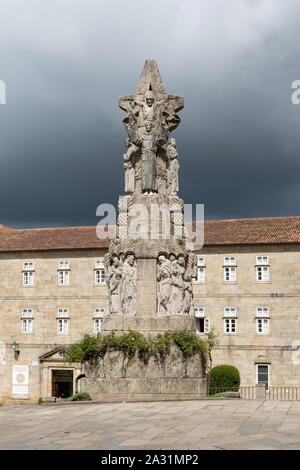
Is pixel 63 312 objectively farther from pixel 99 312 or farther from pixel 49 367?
pixel 49 367

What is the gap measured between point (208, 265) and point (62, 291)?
10.4 m

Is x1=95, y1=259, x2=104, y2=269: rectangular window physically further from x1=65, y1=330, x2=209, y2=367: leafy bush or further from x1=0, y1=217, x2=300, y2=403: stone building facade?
x1=65, y1=330, x2=209, y2=367: leafy bush

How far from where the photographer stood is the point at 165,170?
18.2m

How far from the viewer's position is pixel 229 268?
39.5 meters

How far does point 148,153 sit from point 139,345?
5.68m

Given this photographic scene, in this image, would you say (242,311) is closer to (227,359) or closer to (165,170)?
(227,359)

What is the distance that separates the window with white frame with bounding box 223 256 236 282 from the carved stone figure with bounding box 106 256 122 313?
908 inches

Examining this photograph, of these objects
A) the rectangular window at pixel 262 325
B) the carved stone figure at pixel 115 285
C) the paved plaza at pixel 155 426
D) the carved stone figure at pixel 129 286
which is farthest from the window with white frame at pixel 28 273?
the paved plaza at pixel 155 426

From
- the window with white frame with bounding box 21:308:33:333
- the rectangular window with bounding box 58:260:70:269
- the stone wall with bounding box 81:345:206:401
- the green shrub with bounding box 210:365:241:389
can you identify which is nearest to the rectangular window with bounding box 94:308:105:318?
the rectangular window with bounding box 58:260:70:269

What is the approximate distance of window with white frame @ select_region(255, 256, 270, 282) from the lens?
3869 centimetres

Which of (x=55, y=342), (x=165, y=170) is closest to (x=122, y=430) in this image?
(x=165, y=170)

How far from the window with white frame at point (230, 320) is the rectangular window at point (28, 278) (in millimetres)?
13784

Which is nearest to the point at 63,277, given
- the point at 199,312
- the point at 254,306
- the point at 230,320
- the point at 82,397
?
the point at 199,312

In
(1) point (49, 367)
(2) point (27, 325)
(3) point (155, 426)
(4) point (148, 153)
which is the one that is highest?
(4) point (148, 153)
